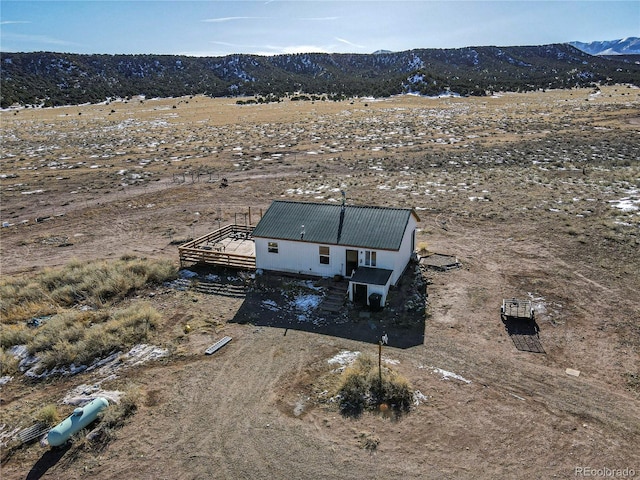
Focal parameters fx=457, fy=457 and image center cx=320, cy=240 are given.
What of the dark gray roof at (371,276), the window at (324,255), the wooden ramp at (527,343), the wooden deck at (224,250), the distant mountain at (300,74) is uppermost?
the distant mountain at (300,74)

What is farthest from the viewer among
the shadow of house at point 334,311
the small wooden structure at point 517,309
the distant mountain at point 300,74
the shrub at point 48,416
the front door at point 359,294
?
the distant mountain at point 300,74

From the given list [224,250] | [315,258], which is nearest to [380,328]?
[315,258]

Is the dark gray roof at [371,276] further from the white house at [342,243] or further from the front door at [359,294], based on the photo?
the front door at [359,294]

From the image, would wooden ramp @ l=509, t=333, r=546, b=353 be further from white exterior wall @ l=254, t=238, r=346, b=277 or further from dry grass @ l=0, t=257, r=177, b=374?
→ dry grass @ l=0, t=257, r=177, b=374

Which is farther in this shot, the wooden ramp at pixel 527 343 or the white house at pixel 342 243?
the white house at pixel 342 243

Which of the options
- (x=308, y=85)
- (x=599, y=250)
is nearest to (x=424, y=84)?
(x=308, y=85)

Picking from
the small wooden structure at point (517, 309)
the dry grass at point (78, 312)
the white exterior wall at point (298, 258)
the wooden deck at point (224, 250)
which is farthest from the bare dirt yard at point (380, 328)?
the white exterior wall at point (298, 258)
